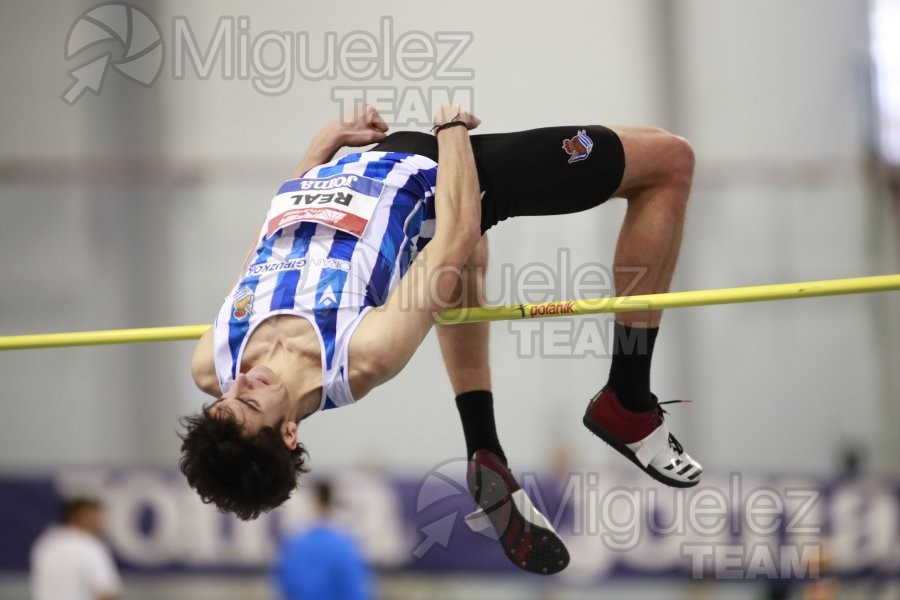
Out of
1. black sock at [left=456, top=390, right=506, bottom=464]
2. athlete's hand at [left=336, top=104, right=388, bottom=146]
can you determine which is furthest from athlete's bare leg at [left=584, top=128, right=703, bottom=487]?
athlete's hand at [left=336, top=104, right=388, bottom=146]

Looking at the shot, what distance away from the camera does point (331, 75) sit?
23.4 ft

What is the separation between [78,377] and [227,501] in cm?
519

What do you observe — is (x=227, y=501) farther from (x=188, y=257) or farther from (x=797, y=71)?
(x=797, y=71)

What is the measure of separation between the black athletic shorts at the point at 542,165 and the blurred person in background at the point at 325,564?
10.1 ft

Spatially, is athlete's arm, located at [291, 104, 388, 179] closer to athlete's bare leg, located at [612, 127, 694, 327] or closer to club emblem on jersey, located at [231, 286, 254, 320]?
club emblem on jersey, located at [231, 286, 254, 320]

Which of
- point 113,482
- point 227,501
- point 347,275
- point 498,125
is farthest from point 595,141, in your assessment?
point 113,482

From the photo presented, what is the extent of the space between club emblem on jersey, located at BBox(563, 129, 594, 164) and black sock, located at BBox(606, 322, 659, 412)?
0.56 meters

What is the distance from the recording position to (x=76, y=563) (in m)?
5.74

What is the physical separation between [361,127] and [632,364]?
1095mm

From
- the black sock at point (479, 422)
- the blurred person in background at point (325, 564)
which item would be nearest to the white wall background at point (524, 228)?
the blurred person in background at point (325, 564)

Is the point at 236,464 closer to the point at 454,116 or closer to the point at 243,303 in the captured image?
the point at 243,303

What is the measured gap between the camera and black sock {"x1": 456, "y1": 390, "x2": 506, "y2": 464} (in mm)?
3492

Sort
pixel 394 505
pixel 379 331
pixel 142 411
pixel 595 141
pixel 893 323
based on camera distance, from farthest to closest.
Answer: pixel 893 323
pixel 142 411
pixel 394 505
pixel 595 141
pixel 379 331

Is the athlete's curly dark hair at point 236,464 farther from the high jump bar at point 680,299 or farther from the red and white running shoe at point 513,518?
the red and white running shoe at point 513,518
